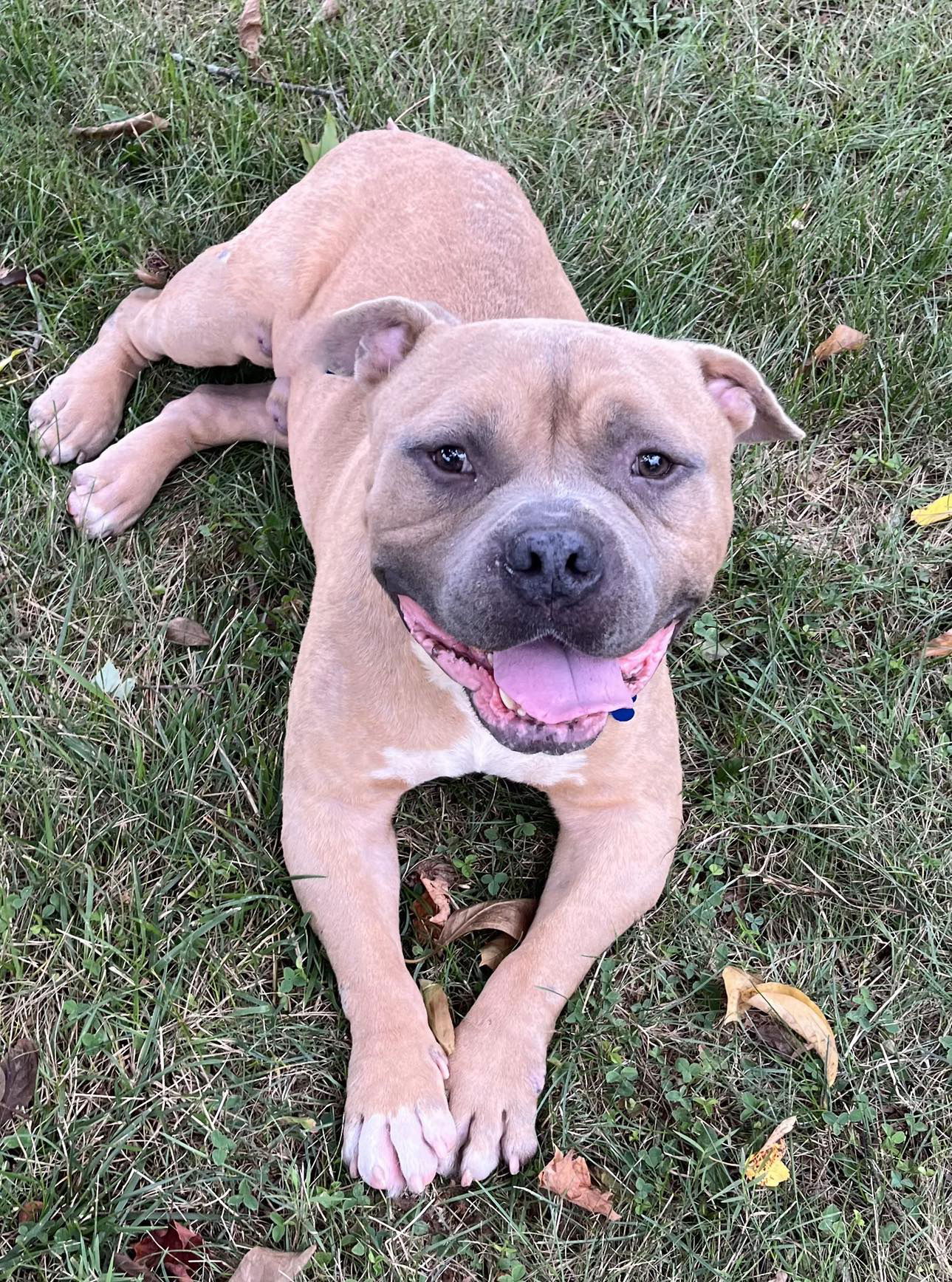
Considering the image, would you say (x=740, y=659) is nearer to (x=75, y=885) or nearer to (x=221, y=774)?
(x=221, y=774)

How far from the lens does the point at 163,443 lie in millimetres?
4453

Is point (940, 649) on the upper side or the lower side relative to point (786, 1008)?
upper

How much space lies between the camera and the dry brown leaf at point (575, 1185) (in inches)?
132

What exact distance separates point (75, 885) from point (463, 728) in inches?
51.9

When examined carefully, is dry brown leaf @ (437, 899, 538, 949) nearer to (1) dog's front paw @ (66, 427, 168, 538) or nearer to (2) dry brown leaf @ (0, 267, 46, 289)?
(1) dog's front paw @ (66, 427, 168, 538)

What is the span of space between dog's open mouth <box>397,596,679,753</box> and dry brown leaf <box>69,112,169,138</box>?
325cm

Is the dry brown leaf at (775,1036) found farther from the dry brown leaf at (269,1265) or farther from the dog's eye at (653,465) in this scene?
the dog's eye at (653,465)

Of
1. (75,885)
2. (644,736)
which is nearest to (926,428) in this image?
(644,736)

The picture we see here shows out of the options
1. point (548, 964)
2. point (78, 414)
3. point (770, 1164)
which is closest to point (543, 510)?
point (548, 964)

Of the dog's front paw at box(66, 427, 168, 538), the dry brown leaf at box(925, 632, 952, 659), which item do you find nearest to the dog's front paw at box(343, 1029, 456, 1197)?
the dog's front paw at box(66, 427, 168, 538)

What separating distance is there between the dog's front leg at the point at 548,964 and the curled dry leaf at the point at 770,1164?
0.67 metres

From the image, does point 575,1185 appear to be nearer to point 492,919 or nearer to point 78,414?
point 492,919

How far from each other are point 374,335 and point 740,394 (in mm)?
1037

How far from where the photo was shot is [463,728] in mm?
3395
